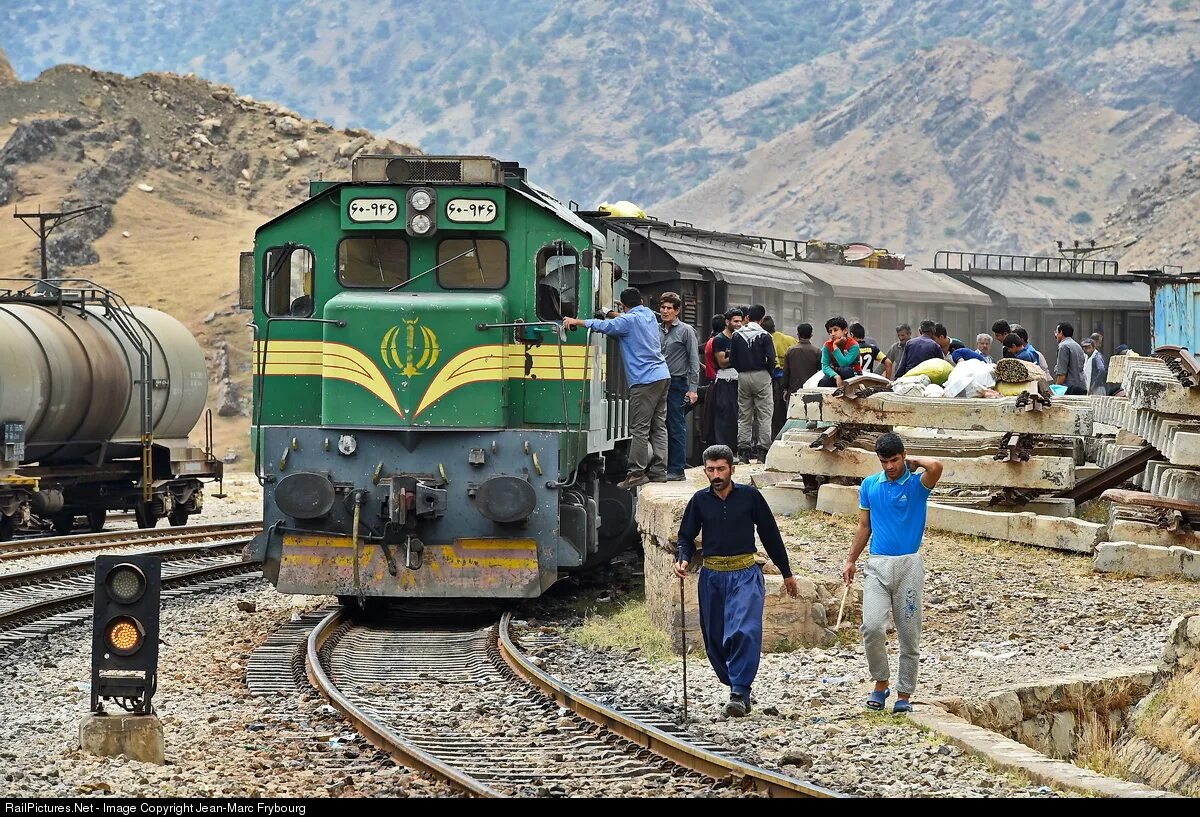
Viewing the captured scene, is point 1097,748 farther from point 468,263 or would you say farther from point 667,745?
point 468,263

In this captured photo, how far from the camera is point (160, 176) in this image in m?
64.2

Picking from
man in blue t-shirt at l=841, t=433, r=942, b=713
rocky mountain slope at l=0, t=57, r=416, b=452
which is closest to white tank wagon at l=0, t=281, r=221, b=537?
man in blue t-shirt at l=841, t=433, r=942, b=713

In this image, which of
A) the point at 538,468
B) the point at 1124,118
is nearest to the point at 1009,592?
the point at 538,468

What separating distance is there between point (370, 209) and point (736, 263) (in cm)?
1223

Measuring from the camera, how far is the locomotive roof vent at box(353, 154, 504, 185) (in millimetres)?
13312

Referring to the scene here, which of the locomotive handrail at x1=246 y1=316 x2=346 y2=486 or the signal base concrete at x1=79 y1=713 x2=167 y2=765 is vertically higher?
the locomotive handrail at x1=246 y1=316 x2=346 y2=486

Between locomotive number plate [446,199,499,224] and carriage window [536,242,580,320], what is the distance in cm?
48

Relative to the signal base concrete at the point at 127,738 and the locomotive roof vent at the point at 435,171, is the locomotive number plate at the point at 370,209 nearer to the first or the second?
the locomotive roof vent at the point at 435,171

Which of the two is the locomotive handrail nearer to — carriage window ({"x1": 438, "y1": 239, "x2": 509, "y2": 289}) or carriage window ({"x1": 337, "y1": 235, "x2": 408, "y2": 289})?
carriage window ({"x1": 337, "y1": 235, "x2": 408, "y2": 289})

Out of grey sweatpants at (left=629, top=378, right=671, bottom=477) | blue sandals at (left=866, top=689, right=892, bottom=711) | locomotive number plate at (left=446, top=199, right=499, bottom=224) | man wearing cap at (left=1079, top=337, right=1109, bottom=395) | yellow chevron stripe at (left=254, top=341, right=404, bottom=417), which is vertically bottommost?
blue sandals at (left=866, top=689, right=892, bottom=711)

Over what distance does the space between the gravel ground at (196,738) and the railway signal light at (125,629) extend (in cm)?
37

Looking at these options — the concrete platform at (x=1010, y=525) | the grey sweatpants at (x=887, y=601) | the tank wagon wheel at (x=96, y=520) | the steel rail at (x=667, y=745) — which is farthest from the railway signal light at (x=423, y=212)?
the tank wagon wheel at (x=96, y=520)

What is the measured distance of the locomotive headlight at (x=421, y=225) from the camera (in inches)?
518

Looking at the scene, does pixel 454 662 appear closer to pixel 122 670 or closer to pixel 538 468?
pixel 538 468
